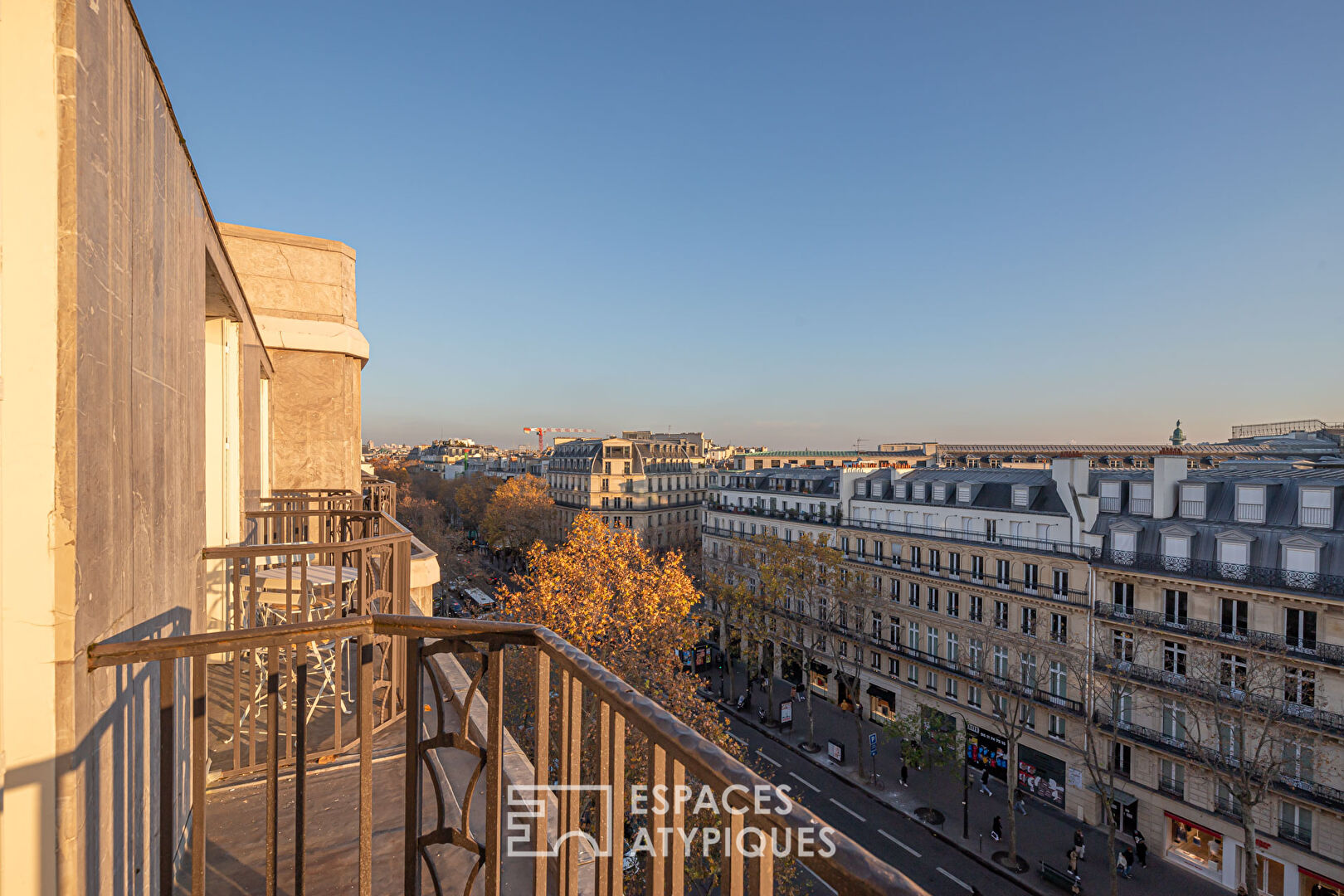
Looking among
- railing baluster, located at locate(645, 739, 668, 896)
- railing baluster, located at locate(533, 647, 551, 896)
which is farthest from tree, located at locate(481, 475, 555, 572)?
railing baluster, located at locate(645, 739, 668, 896)

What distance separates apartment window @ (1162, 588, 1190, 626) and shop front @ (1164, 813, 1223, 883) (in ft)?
20.4

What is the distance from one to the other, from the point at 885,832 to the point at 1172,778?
31.0 feet

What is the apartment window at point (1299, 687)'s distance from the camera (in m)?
17.8

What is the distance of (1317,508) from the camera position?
729 inches

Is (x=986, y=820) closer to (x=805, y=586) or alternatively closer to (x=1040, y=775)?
(x=1040, y=775)

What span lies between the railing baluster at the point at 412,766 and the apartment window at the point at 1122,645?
85.0 feet

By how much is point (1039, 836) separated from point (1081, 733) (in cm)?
391

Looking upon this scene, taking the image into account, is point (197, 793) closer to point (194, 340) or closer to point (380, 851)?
point (380, 851)

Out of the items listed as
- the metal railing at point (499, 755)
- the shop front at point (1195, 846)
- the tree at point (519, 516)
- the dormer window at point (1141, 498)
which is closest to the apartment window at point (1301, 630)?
the dormer window at point (1141, 498)

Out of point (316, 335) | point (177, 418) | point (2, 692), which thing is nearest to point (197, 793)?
point (2, 692)

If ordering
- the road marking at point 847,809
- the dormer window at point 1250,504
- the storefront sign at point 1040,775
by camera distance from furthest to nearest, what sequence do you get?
the storefront sign at point 1040,775, the road marking at point 847,809, the dormer window at point 1250,504

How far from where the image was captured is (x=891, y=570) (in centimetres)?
2964

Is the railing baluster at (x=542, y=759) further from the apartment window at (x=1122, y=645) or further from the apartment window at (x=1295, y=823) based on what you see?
the apartment window at (x=1122, y=645)

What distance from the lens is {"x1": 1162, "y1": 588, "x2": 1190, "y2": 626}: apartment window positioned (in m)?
20.4
